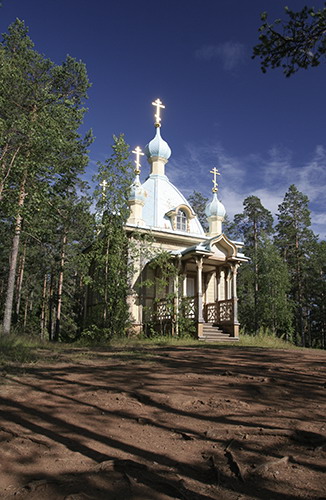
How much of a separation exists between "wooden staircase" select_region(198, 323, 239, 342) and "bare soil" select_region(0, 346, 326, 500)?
1036cm

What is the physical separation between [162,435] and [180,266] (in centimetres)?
1491

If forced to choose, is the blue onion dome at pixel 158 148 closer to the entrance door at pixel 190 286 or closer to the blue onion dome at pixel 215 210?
the blue onion dome at pixel 215 210

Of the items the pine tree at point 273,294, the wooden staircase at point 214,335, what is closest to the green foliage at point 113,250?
the wooden staircase at point 214,335

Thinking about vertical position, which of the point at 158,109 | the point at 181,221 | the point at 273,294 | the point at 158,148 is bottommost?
the point at 273,294

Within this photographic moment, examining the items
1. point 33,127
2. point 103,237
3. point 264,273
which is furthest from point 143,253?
point 264,273

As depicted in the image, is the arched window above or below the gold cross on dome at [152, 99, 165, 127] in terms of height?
below

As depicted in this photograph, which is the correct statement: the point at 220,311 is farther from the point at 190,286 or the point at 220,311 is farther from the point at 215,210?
the point at 215,210

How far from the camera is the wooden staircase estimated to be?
1724 centimetres

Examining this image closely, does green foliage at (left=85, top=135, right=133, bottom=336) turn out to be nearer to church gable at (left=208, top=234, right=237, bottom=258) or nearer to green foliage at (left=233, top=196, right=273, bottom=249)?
church gable at (left=208, top=234, right=237, bottom=258)

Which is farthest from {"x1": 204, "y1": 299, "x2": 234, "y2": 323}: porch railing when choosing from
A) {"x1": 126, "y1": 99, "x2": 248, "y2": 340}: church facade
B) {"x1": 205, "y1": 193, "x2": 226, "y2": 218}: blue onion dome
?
{"x1": 205, "y1": 193, "x2": 226, "y2": 218}: blue onion dome

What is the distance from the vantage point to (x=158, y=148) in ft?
80.1

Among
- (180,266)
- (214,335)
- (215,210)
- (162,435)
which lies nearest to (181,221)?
(215,210)

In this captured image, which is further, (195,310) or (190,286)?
(190,286)

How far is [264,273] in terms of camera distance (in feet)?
115
